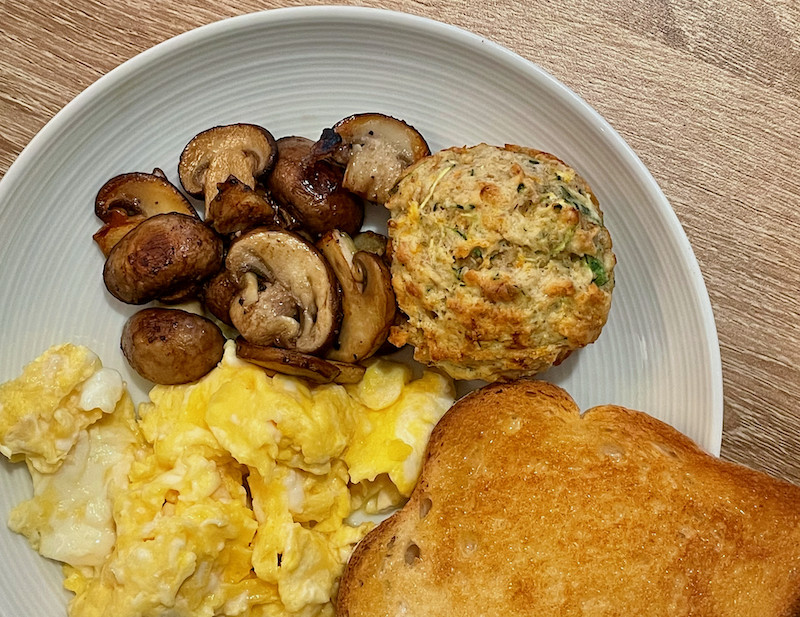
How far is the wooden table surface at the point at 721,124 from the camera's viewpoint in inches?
105

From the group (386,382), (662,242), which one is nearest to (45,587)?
(386,382)

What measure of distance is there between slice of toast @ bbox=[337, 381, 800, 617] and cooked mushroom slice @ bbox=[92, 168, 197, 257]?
4.22 feet

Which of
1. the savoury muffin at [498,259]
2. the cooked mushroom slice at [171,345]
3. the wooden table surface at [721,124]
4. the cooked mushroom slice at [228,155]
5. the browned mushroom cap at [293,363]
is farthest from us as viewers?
the wooden table surface at [721,124]

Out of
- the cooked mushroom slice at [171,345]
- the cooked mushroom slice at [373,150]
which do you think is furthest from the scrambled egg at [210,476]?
the cooked mushroom slice at [373,150]

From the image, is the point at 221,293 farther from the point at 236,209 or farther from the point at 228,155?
the point at 228,155

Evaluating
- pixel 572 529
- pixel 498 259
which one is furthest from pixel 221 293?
pixel 572 529

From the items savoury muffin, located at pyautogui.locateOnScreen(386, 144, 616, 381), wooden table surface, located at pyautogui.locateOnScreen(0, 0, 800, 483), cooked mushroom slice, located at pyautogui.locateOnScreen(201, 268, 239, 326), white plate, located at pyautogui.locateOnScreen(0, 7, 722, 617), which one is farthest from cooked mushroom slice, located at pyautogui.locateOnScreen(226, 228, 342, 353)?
wooden table surface, located at pyautogui.locateOnScreen(0, 0, 800, 483)

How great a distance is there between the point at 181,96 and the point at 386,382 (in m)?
1.29

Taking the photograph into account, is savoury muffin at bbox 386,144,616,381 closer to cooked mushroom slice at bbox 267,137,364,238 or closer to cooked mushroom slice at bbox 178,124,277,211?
cooked mushroom slice at bbox 267,137,364,238

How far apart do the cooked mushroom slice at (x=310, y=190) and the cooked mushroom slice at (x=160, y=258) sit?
0.31 meters

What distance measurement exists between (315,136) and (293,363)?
0.92m

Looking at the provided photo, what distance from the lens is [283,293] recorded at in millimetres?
2340

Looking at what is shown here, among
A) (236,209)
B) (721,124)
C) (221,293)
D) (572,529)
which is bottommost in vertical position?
(572,529)

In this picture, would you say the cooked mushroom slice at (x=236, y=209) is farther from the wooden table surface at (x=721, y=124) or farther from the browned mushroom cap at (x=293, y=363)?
the wooden table surface at (x=721, y=124)
